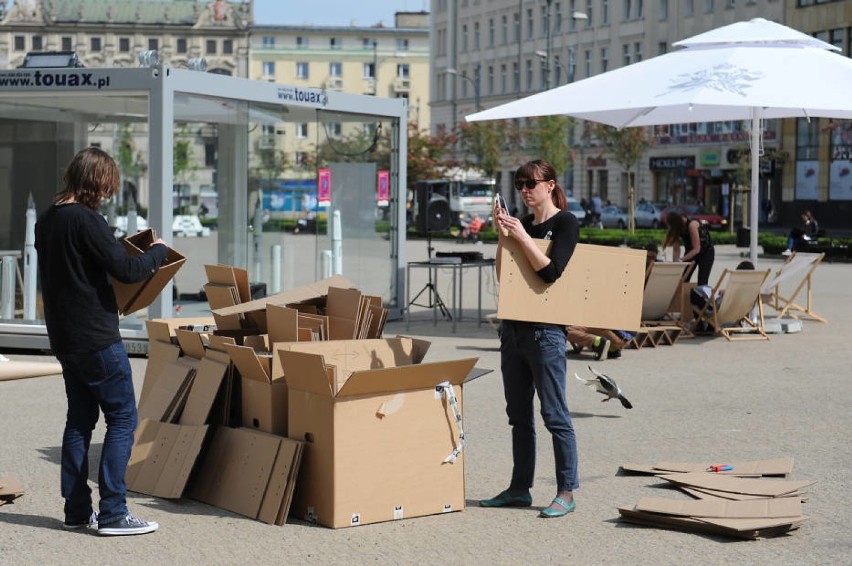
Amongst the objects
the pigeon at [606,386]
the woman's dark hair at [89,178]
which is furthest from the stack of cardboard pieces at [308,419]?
the pigeon at [606,386]

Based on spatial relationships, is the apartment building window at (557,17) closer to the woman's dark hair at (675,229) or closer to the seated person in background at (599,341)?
the woman's dark hair at (675,229)

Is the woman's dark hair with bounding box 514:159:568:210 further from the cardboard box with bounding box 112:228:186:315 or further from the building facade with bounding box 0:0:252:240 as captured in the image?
the building facade with bounding box 0:0:252:240

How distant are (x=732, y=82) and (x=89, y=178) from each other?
9.64 m

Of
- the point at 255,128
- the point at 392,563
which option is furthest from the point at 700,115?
the point at 392,563

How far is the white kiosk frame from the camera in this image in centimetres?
1351

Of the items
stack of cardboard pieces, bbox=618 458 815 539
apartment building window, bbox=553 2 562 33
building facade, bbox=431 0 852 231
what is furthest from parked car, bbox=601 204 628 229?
stack of cardboard pieces, bbox=618 458 815 539

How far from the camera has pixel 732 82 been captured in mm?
14812

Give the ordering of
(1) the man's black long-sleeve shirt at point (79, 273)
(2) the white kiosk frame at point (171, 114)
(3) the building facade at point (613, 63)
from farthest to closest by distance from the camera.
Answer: (3) the building facade at point (613, 63)
(2) the white kiosk frame at point (171, 114)
(1) the man's black long-sleeve shirt at point (79, 273)

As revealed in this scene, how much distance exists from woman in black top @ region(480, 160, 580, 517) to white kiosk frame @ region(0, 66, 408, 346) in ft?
23.1

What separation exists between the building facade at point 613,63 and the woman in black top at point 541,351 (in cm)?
4349

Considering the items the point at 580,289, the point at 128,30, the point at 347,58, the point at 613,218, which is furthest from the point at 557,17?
the point at 580,289

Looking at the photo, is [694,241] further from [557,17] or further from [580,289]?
[557,17]

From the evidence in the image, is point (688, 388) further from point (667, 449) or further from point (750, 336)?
point (750, 336)

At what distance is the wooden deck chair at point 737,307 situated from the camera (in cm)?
1534
